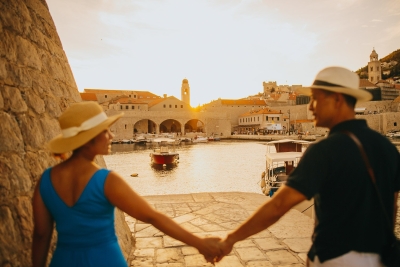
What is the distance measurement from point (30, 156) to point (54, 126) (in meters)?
0.48

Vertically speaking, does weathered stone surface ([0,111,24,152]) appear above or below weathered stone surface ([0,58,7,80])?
below

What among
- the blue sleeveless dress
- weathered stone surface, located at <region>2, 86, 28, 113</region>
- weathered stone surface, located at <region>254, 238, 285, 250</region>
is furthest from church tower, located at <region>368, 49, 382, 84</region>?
the blue sleeveless dress

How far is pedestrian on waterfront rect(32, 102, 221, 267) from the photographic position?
3.97 feet

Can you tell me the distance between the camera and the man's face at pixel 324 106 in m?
1.38

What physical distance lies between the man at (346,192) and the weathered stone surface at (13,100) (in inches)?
66.2

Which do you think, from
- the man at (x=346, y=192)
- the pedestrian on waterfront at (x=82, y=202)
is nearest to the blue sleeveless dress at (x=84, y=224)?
the pedestrian on waterfront at (x=82, y=202)

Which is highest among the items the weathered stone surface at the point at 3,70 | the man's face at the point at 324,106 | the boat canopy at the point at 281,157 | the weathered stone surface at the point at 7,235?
the weathered stone surface at the point at 3,70

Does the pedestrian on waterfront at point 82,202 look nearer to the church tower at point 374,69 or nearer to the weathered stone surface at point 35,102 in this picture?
the weathered stone surface at point 35,102

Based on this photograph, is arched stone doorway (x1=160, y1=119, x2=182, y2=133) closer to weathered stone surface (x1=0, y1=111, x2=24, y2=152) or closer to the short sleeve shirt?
weathered stone surface (x1=0, y1=111, x2=24, y2=152)

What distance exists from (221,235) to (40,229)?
2674 mm

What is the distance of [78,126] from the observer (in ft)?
4.24

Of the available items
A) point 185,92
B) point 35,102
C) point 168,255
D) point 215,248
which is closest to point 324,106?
point 215,248

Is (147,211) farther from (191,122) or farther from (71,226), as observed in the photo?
(191,122)

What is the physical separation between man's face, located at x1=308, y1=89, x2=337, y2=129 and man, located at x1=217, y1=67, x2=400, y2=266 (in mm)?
55
